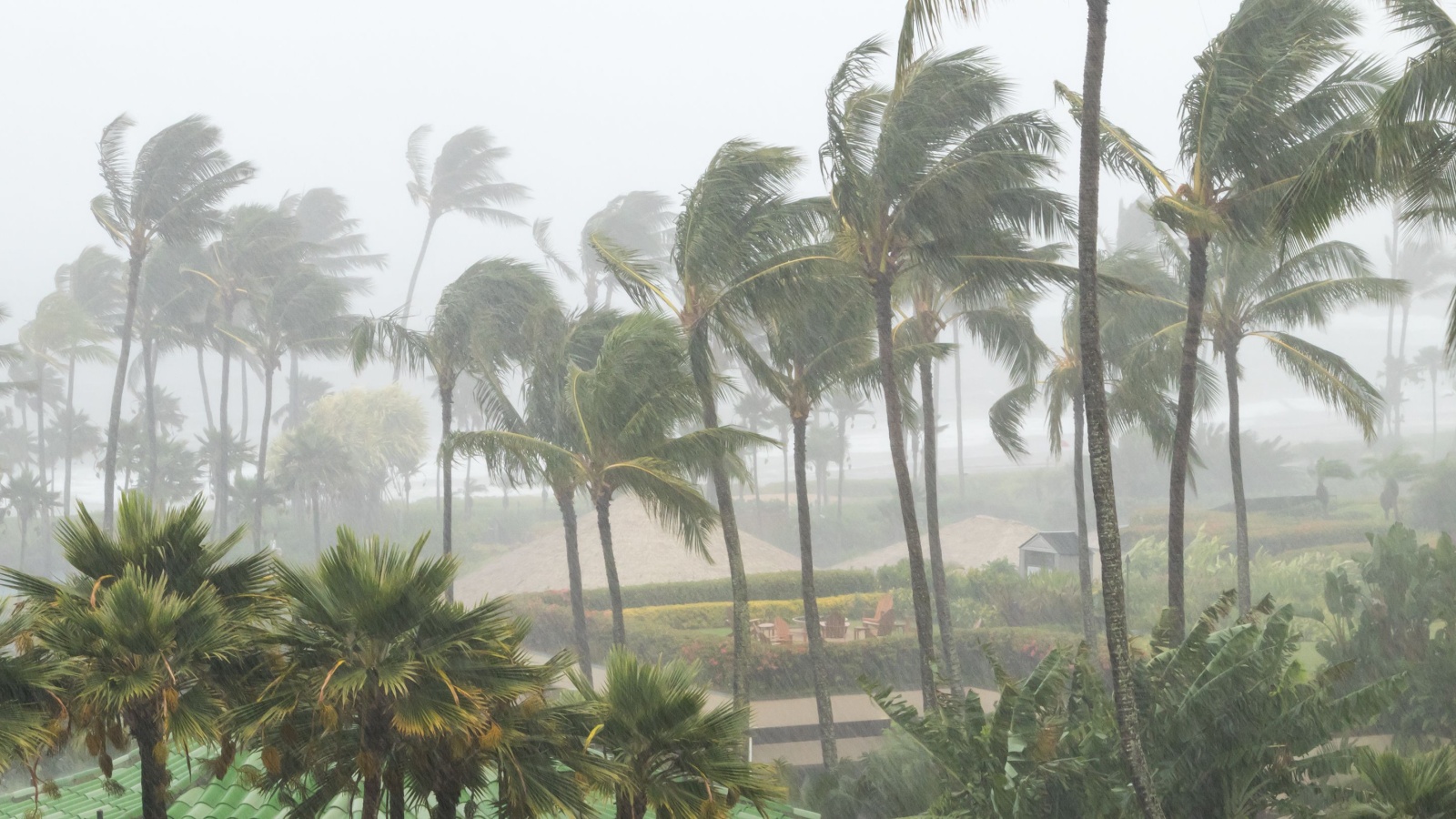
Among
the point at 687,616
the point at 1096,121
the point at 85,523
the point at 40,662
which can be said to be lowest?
the point at 687,616

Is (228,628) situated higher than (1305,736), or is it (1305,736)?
(228,628)

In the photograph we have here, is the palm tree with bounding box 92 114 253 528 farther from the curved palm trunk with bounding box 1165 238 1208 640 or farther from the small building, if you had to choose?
the curved palm trunk with bounding box 1165 238 1208 640

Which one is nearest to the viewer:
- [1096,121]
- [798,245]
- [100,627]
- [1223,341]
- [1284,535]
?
[100,627]

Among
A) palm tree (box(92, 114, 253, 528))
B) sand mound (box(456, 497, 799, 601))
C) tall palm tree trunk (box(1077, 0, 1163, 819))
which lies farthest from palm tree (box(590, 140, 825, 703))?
sand mound (box(456, 497, 799, 601))

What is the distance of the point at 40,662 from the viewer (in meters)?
7.66

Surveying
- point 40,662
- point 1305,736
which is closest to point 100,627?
point 40,662

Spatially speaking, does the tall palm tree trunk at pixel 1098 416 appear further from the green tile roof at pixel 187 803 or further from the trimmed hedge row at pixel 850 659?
the trimmed hedge row at pixel 850 659

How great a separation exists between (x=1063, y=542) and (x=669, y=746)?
29.3 m

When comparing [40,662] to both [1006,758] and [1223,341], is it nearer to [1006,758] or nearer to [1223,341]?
[1006,758]

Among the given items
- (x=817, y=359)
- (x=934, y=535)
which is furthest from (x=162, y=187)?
(x=934, y=535)

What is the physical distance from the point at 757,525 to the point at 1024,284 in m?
47.2

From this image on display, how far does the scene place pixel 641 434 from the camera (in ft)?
56.1

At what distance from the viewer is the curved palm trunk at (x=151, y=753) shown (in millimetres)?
7812

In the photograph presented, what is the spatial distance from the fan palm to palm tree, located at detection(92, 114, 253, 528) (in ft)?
43.6
